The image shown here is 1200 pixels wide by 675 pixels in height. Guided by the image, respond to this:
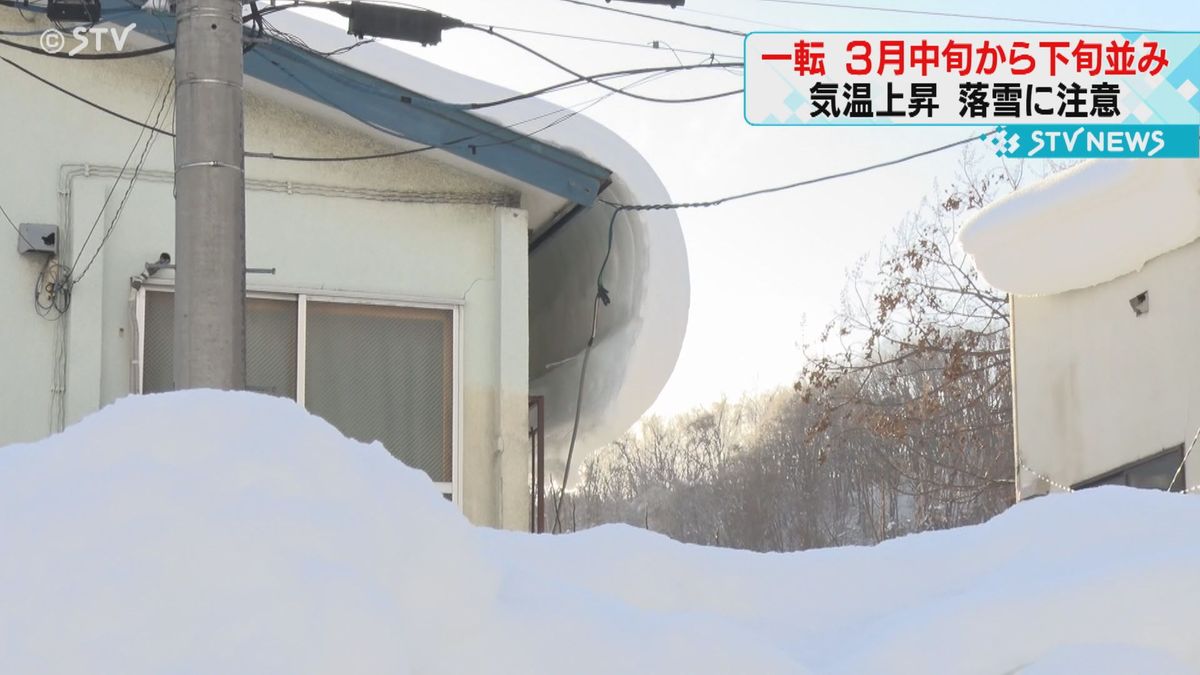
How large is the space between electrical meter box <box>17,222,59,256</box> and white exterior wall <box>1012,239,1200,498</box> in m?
6.66

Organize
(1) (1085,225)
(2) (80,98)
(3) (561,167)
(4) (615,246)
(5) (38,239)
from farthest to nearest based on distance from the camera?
(1) (1085,225)
(4) (615,246)
(3) (561,167)
(2) (80,98)
(5) (38,239)

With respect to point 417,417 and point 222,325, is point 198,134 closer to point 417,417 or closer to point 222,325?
point 222,325

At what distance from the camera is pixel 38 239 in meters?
8.02

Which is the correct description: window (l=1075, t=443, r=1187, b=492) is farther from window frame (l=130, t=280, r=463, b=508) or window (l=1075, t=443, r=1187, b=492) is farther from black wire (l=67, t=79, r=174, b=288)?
black wire (l=67, t=79, r=174, b=288)

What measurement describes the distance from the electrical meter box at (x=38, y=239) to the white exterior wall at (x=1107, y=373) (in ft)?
21.9

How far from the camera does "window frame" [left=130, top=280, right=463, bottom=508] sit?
26.5 ft

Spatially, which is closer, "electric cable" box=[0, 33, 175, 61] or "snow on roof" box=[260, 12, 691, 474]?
"electric cable" box=[0, 33, 175, 61]

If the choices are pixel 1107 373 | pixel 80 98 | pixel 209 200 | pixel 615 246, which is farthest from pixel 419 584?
pixel 1107 373

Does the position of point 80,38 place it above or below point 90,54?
above

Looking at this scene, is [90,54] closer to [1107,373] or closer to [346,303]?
[346,303]

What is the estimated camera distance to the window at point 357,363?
26.9ft

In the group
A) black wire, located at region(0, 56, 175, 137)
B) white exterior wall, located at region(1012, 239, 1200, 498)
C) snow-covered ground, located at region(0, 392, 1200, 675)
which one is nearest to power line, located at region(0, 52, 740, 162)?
black wire, located at region(0, 56, 175, 137)

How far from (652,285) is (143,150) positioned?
10.0 ft

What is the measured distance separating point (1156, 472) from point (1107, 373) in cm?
84
